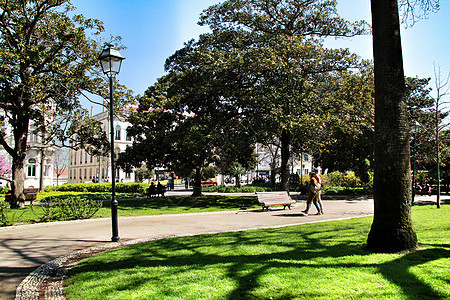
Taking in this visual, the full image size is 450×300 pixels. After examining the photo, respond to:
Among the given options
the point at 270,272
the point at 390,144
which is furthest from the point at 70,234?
the point at 390,144

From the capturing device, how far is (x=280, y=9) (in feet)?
64.8

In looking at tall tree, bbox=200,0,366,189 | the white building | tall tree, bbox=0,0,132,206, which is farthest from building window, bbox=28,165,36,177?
tall tree, bbox=200,0,366,189

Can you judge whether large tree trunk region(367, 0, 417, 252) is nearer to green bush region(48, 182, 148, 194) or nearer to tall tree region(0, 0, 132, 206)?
tall tree region(0, 0, 132, 206)

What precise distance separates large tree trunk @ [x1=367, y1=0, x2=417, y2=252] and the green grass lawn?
0.38 metres

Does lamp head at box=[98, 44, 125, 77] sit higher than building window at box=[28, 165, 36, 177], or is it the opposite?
lamp head at box=[98, 44, 125, 77]

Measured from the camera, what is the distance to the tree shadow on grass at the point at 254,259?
4008 millimetres

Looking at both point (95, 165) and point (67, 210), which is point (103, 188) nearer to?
point (67, 210)

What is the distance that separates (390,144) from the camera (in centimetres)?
559

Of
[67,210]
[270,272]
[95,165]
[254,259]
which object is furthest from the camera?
[95,165]

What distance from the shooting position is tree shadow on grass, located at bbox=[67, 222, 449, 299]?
13.1 feet

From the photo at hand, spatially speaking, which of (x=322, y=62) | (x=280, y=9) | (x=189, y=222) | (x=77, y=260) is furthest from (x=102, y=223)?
(x=280, y=9)

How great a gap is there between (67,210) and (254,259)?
9.60 m

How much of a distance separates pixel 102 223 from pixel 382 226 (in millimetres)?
9810

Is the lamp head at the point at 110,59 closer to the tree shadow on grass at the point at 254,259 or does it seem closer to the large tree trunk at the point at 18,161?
the tree shadow on grass at the point at 254,259
